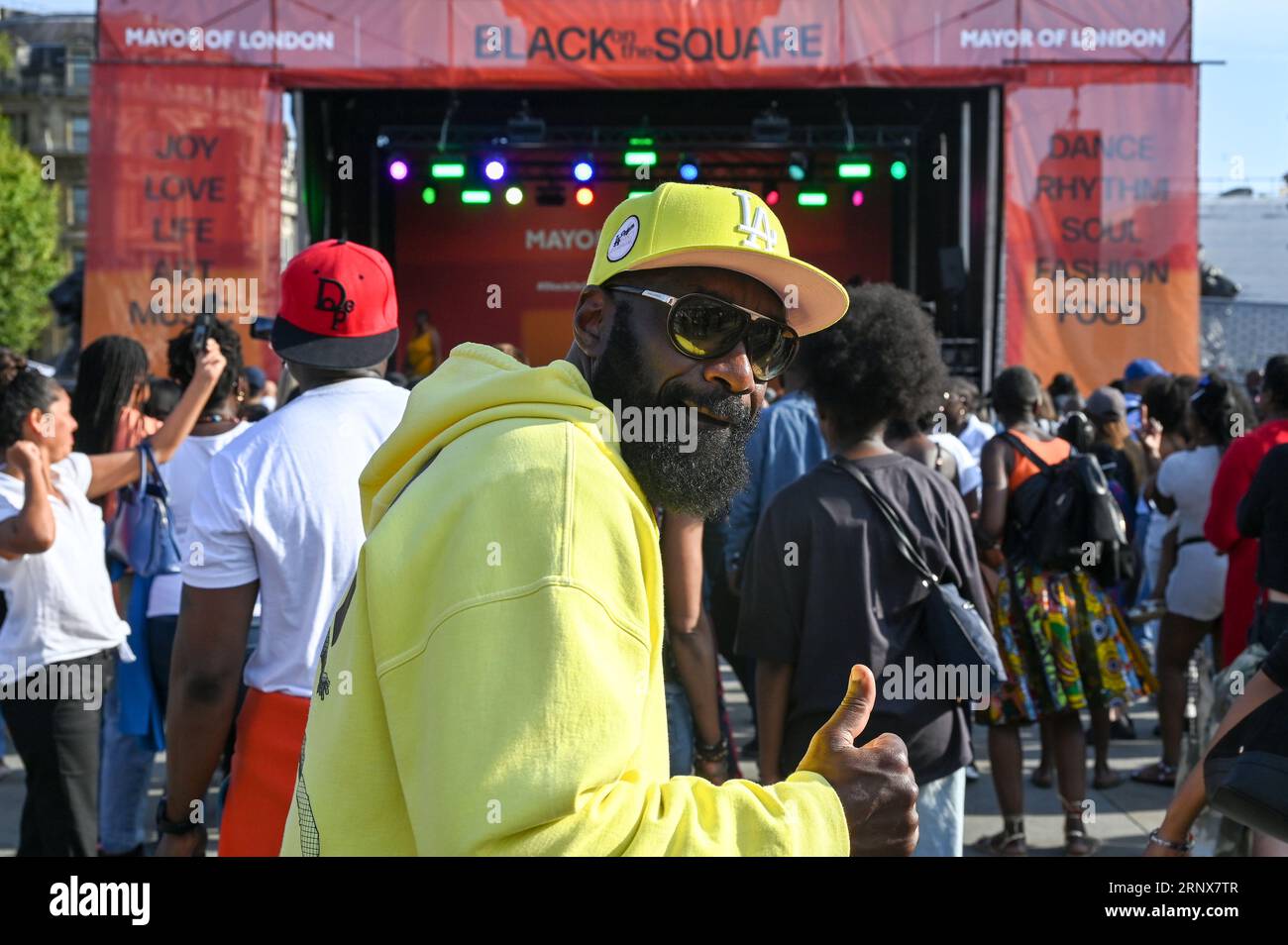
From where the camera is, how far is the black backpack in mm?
5113

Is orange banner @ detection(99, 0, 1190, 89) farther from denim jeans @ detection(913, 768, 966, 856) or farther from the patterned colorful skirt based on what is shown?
denim jeans @ detection(913, 768, 966, 856)

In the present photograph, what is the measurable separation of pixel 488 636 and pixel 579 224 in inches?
730

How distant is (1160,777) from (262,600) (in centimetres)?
496

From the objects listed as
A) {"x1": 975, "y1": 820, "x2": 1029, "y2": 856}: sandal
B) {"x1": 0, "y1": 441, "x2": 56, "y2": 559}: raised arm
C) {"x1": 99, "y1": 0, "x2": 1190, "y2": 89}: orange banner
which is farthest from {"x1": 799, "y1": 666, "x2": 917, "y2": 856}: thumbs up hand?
{"x1": 99, "y1": 0, "x2": 1190, "y2": 89}: orange banner

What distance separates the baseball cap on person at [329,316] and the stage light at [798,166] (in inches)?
518

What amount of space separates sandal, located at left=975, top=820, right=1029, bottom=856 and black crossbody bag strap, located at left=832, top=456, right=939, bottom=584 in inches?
86.9

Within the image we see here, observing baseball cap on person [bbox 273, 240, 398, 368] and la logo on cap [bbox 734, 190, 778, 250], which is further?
baseball cap on person [bbox 273, 240, 398, 368]

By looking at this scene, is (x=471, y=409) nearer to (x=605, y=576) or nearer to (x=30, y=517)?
(x=605, y=576)

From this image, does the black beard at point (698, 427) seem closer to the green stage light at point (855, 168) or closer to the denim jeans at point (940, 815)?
the denim jeans at point (940, 815)

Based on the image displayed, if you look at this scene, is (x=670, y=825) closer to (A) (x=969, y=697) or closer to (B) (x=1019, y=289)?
(A) (x=969, y=697)

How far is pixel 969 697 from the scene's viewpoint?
135 inches

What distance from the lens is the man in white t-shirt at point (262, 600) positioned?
2.79 meters

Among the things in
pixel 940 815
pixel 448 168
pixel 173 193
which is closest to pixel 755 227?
pixel 940 815
